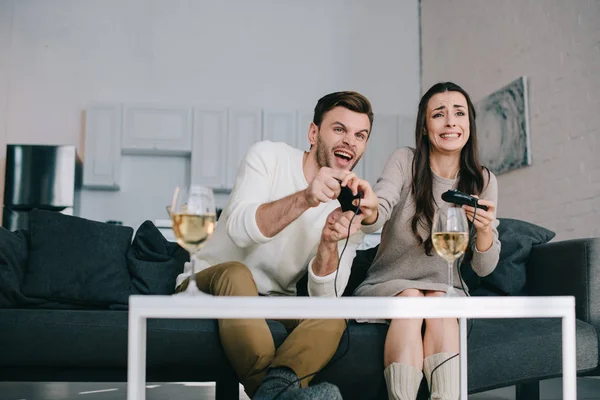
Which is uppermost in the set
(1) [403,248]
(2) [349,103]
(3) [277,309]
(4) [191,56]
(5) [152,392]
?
(4) [191,56]

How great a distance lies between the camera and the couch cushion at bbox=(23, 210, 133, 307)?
233cm

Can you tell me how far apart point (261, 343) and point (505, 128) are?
12.3 feet

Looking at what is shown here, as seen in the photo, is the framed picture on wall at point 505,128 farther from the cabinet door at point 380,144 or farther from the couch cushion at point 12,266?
the couch cushion at point 12,266

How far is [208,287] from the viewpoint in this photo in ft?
6.23

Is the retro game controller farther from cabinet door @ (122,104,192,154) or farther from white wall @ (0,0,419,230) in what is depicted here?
white wall @ (0,0,419,230)

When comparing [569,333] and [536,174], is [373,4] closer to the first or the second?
[536,174]

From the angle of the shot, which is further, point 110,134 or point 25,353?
point 110,134

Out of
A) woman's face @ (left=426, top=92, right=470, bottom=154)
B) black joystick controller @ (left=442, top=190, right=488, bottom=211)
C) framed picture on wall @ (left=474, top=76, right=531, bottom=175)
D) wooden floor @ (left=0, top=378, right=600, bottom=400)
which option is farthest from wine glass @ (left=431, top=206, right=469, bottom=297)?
framed picture on wall @ (left=474, top=76, right=531, bottom=175)

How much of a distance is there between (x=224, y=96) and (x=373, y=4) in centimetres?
179

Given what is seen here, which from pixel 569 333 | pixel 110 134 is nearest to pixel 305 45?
pixel 110 134

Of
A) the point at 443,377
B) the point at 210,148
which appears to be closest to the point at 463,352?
the point at 443,377

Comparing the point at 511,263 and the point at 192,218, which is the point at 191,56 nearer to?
the point at 511,263

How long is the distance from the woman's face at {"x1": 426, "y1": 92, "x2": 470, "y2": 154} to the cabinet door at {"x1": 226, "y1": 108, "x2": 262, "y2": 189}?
393cm

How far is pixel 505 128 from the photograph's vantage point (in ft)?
16.2
